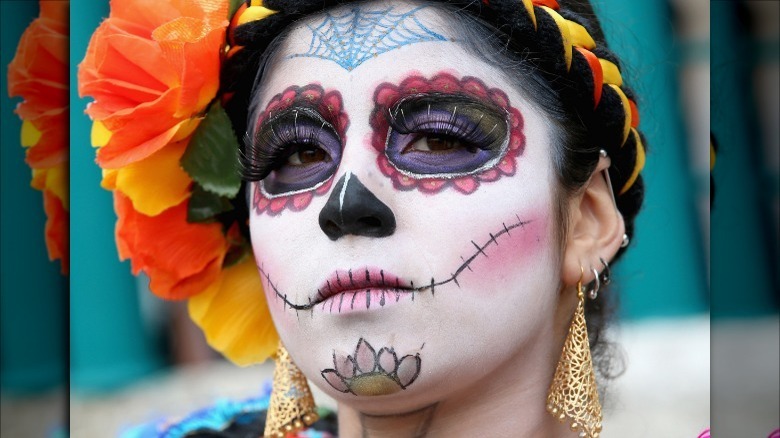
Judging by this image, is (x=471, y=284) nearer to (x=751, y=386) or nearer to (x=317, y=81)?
(x=317, y=81)

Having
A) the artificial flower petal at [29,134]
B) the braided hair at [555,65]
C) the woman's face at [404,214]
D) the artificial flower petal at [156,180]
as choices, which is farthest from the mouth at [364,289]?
the artificial flower petal at [29,134]

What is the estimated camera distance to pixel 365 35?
2.29m

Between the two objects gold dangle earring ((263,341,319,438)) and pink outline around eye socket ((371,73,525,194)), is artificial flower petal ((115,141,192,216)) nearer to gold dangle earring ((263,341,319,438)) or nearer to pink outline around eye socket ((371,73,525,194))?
gold dangle earring ((263,341,319,438))

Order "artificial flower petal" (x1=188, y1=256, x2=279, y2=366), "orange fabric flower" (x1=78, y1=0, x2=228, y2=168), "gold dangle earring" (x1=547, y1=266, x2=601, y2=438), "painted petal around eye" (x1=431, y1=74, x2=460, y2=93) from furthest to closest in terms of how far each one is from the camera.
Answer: "artificial flower petal" (x1=188, y1=256, x2=279, y2=366)
"orange fabric flower" (x1=78, y1=0, x2=228, y2=168)
"gold dangle earring" (x1=547, y1=266, x2=601, y2=438)
"painted petal around eye" (x1=431, y1=74, x2=460, y2=93)

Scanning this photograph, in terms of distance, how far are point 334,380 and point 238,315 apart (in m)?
0.74

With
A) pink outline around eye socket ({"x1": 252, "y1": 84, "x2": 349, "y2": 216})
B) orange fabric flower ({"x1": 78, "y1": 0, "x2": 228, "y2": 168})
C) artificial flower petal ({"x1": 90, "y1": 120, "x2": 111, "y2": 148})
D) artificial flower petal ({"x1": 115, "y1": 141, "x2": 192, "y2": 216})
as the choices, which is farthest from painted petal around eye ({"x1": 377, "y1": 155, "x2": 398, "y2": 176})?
artificial flower petal ({"x1": 90, "y1": 120, "x2": 111, "y2": 148})

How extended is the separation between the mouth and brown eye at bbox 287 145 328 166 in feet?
1.06

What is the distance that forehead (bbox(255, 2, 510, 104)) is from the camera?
2.25 m

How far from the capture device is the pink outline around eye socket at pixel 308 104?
226cm

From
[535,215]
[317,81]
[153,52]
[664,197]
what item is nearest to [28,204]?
[153,52]

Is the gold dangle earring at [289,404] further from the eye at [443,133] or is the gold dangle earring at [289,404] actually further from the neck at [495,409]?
the eye at [443,133]

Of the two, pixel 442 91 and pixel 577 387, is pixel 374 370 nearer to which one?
pixel 577 387

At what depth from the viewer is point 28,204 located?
2545mm

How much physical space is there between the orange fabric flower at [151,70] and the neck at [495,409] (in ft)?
2.86
